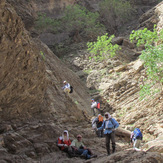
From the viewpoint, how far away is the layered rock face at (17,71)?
7.14 meters

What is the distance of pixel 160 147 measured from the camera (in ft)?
27.0

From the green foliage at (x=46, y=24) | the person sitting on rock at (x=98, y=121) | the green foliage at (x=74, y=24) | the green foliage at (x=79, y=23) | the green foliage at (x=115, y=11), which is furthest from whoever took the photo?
the green foliage at (x=115, y=11)

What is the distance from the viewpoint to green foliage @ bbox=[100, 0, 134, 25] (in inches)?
1563

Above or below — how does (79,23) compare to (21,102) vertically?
above

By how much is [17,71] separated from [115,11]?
3473 centimetres

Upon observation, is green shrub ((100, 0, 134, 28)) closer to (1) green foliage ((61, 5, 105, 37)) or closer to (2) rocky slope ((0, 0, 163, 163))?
(1) green foliage ((61, 5, 105, 37))

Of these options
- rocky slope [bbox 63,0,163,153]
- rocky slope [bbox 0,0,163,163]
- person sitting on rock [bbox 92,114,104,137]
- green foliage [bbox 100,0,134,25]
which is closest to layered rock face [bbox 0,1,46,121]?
rocky slope [bbox 0,0,163,163]

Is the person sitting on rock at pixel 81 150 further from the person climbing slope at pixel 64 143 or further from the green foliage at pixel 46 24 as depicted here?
the green foliage at pixel 46 24

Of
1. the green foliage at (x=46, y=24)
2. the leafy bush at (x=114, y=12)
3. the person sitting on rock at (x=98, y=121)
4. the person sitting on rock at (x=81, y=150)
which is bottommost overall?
the person sitting on rock at (x=81, y=150)

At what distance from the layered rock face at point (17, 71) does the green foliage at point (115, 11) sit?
1291 inches

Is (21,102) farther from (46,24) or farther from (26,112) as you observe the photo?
(46,24)

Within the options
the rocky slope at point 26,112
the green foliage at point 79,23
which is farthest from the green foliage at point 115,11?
the rocky slope at point 26,112

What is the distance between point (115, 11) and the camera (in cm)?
3953

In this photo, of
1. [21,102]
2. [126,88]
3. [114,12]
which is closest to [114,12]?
[114,12]
